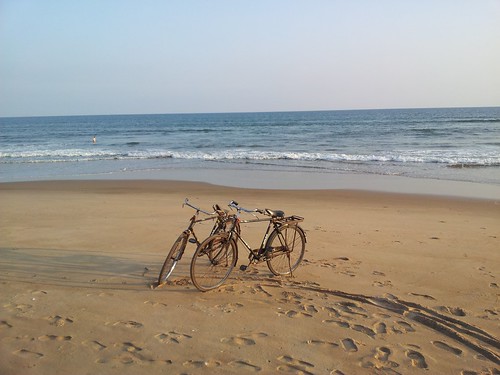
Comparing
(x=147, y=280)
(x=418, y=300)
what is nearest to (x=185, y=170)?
(x=147, y=280)

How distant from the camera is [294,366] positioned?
3.00 metres

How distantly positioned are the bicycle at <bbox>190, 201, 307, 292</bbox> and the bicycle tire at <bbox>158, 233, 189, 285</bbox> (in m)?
0.20

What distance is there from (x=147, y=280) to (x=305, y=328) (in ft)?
6.67

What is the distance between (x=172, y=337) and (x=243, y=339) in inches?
23.4

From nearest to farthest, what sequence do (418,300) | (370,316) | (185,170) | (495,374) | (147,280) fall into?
(495,374) → (370,316) → (418,300) → (147,280) → (185,170)

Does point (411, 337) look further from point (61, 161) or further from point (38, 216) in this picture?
point (61, 161)

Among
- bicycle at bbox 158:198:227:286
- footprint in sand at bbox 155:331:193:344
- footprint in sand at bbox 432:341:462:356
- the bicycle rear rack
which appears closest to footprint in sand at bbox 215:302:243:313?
footprint in sand at bbox 155:331:193:344

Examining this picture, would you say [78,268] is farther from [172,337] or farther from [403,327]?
[403,327]

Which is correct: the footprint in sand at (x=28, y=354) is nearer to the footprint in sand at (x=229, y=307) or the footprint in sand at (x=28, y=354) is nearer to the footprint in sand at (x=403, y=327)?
the footprint in sand at (x=229, y=307)

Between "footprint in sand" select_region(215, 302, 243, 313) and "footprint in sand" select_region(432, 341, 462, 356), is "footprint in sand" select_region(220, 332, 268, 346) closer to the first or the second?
"footprint in sand" select_region(215, 302, 243, 313)

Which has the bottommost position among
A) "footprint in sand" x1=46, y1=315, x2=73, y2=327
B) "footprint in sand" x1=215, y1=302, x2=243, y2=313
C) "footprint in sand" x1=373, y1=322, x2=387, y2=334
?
"footprint in sand" x1=215, y1=302, x2=243, y2=313

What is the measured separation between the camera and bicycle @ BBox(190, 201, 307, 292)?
442 cm

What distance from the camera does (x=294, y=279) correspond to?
4.81 meters

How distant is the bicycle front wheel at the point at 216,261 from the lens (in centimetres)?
437
